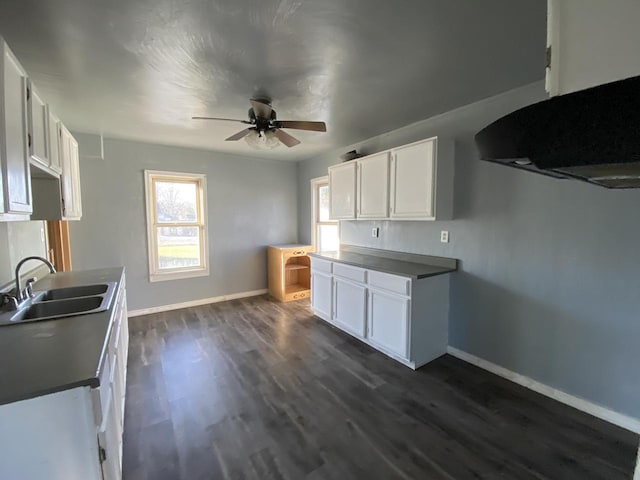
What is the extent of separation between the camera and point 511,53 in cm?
183

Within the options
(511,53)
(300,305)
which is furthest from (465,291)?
(300,305)

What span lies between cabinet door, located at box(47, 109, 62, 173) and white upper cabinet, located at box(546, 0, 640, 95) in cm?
267

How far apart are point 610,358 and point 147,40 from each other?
142 inches

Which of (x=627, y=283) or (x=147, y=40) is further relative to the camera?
(x=627, y=283)

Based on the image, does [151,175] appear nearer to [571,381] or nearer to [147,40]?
[147,40]

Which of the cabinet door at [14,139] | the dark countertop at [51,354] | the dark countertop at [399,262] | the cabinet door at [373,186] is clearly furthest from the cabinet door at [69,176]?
the cabinet door at [373,186]

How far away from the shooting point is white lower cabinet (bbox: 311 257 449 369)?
2.66 m

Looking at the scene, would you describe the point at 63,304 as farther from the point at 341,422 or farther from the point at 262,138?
the point at 341,422

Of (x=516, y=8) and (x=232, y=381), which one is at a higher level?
(x=516, y=8)

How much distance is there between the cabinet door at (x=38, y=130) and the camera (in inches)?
62.3

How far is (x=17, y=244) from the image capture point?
7.29ft

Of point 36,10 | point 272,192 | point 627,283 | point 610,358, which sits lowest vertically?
point 610,358

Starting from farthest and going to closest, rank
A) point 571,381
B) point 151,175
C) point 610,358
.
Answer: point 151,175
point 571,381
point 610,358

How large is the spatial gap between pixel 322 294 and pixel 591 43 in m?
3.49
